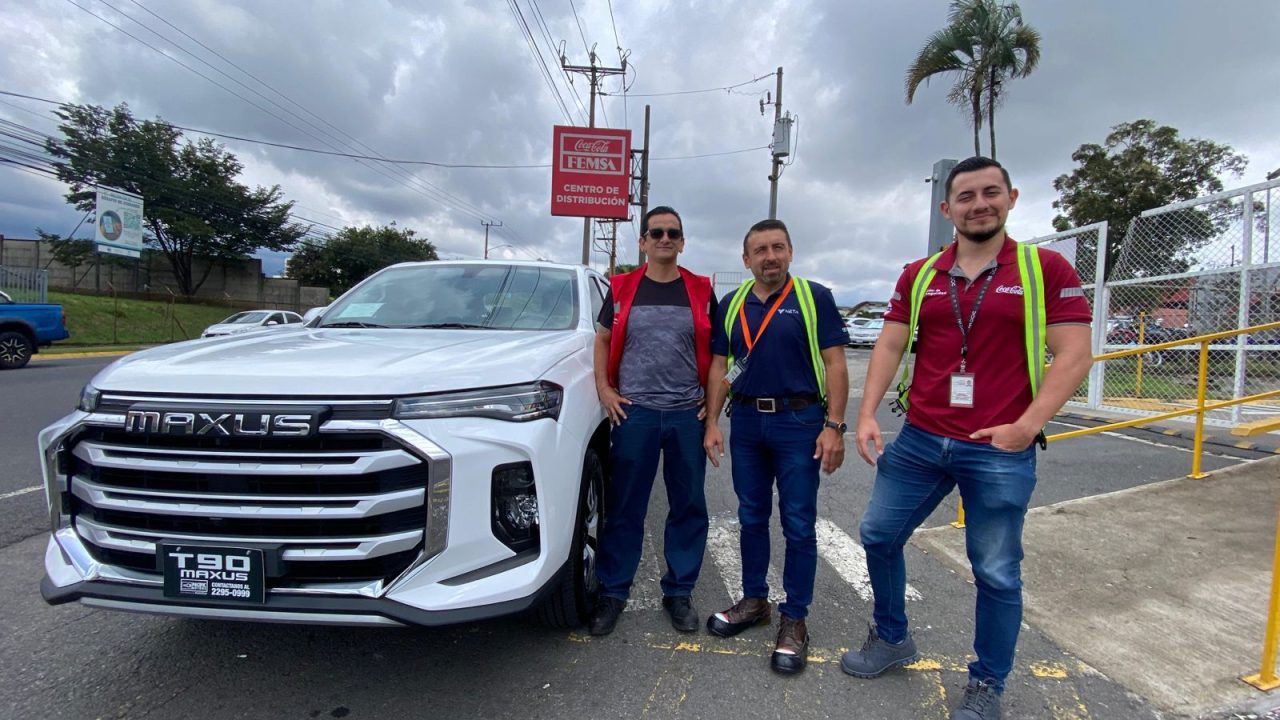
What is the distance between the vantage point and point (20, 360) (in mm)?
12695

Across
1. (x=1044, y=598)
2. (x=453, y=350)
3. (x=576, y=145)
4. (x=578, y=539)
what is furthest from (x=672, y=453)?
(x=576, y=145)

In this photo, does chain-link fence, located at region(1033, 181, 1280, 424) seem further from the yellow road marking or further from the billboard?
the billboard

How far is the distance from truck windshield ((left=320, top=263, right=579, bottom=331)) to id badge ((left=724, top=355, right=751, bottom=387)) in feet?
3.21

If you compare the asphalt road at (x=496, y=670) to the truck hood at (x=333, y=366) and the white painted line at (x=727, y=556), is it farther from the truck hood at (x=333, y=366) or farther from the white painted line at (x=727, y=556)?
the truck hood at (x=333, y=366)

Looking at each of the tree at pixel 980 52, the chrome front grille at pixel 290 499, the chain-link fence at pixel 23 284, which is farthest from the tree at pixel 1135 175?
the chain-link fence at pixel 23 284

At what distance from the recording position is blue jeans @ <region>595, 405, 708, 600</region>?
290cm

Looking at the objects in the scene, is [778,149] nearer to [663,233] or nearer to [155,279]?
[663,233]

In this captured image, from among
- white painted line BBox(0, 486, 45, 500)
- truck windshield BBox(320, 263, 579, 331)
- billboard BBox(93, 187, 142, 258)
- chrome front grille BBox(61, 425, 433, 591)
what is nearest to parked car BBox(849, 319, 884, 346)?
truck windshield BBox(320, 263, 579, 331)

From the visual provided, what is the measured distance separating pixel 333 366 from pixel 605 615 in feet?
5.33

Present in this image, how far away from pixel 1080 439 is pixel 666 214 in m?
7.27

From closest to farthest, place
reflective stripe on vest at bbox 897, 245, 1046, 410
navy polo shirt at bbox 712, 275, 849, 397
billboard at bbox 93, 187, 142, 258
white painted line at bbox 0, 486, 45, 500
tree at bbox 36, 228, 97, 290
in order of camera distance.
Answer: reflective stripe on vest at bbox 897, 245, 1046, 410 → navy polo shirt at bbox 712, 275, 849, 397 → white painted line at bbox 0, 486, 45, 500 → billboard at bbox 93, 187, 142, 258 → tree at bbox 36, 228, 97, 290

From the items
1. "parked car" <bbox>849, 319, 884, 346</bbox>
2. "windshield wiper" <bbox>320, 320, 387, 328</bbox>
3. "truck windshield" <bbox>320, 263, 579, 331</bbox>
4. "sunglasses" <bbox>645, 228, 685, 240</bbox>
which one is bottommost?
"windshield wiper" <bbox>320, 320, 387, 328</bbox>

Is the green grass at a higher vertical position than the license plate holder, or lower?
higher

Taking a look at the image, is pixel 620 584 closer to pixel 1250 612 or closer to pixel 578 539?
pixel 578 539
